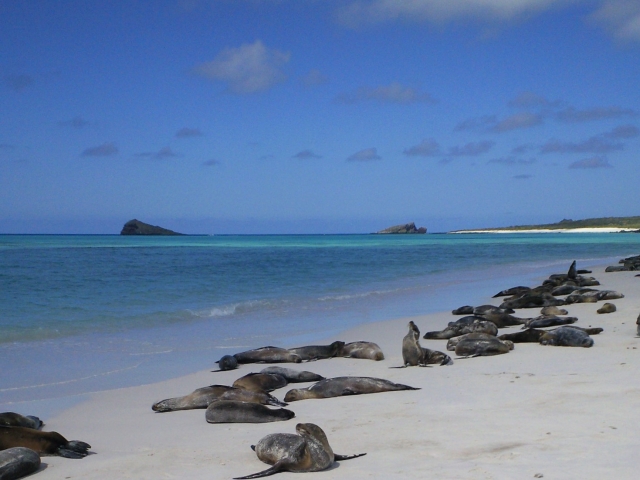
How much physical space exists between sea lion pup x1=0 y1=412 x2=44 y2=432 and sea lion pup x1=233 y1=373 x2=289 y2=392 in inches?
85.3

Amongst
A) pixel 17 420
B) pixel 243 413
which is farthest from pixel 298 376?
pixel 17 420

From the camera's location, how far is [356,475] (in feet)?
14.2

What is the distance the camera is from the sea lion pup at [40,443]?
5148mm

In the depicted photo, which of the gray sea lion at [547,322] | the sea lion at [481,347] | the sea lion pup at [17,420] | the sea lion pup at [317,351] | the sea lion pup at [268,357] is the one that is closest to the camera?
the sea lion pup at [17,420]

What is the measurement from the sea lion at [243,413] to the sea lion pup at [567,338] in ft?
15.7

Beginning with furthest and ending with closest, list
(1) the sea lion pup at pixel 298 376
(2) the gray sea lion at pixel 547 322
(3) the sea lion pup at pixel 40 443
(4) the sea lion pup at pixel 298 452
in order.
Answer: (2) the gray sea lion at pixel 547 322 < (1) the sea lion pup at pixel 298 376 < (3) the sea lion pup at pixel 40 443 < (4) the sea lion pup at pixel 298 452

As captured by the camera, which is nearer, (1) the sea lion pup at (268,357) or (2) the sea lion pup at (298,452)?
(2) the sea lion pup at (298,452)

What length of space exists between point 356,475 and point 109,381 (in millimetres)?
5024

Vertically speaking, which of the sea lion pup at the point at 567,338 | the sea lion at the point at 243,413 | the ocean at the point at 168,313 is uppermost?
the sea lion pup at the point at 567,338

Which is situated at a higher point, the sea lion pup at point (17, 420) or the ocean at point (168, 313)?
the sea lion pup at point (17, 420)

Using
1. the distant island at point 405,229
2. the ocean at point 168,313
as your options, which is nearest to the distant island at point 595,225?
the distant island at point 405,229

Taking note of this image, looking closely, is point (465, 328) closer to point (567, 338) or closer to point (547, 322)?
point (547, 322)

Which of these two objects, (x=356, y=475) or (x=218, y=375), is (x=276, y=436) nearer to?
(x=356, y=475)

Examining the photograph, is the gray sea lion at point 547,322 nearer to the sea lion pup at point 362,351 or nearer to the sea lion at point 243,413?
the sea lion pup at point 362,351
